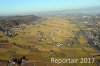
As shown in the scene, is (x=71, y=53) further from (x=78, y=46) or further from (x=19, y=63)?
(x=19, y=63)

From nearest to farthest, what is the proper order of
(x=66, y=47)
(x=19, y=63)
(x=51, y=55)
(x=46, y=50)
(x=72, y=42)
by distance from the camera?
1. (x=19, y=63)
2. (x=51, y=55)
3. (x=46, y=50)
4. (x=66, y=47)
5. (x=72, y=42)

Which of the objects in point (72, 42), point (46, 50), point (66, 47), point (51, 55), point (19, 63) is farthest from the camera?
point (72, 42)

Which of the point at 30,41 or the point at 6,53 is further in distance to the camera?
the point at 30,41

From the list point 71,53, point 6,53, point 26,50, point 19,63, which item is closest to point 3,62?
point 19,63

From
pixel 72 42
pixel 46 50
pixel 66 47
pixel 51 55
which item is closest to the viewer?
pixel 51 55

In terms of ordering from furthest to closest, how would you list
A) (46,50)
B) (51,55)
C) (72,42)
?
(72,42) → (46,50) → (51,55)

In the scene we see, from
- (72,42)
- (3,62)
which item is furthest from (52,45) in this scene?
(3,62)

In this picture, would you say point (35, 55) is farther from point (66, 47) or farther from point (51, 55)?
point (66, 47)

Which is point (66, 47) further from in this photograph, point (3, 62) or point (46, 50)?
point (3, 62)

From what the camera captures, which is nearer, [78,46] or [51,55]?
[51,55]
